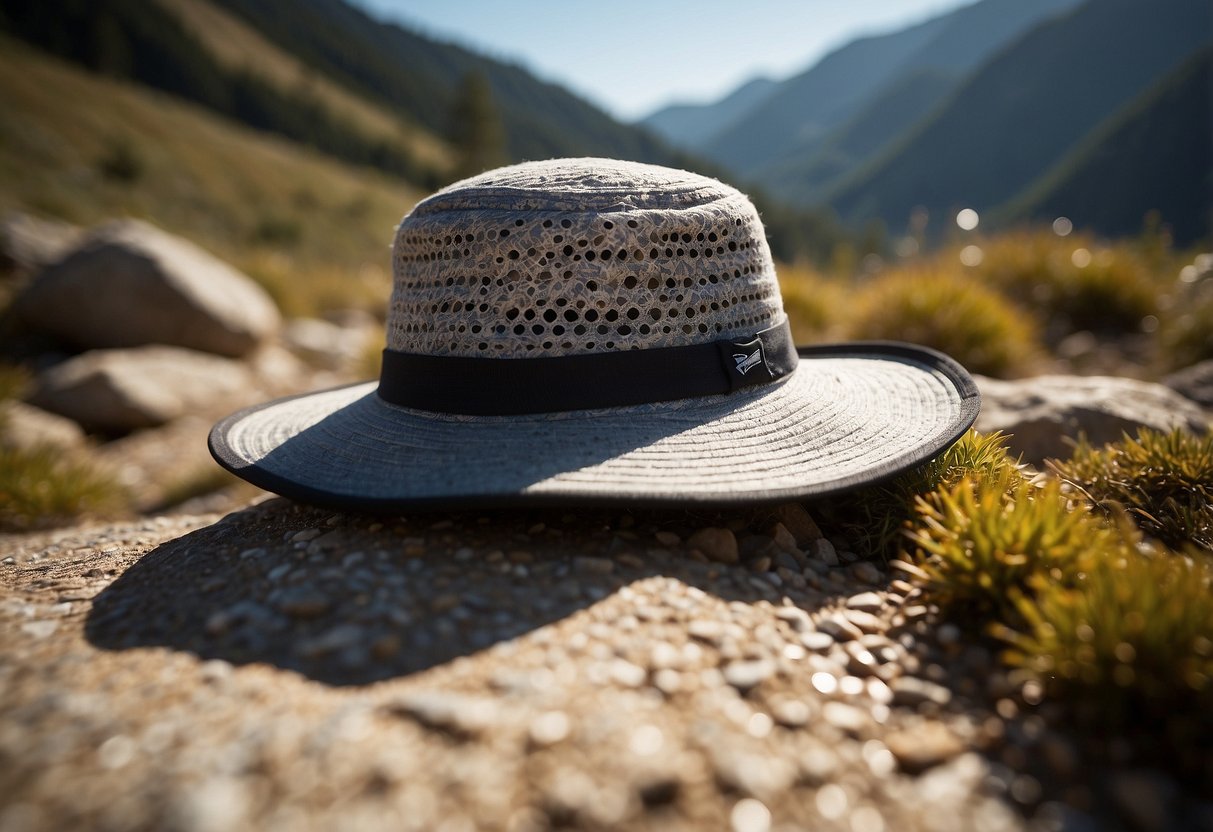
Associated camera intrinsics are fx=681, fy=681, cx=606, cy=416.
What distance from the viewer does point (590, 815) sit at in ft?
4.04

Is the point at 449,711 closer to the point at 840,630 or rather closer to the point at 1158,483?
the point at 840,630

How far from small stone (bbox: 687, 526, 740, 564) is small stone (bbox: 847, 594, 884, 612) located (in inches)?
14.8

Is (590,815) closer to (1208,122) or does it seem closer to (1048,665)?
(1048,665)

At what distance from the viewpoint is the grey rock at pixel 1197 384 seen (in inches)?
173

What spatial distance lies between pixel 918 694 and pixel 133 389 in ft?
22.1

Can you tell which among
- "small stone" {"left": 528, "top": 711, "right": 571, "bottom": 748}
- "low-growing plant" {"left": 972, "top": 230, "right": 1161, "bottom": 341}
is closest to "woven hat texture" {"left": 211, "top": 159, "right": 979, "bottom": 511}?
"small stone" {"left": 528, "top": 711, "right": 571, "bottom": 748}

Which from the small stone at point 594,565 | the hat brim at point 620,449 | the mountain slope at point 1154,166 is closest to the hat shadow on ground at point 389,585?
the small stone at point 594,565

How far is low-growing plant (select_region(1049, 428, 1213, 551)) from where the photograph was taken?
103 inches

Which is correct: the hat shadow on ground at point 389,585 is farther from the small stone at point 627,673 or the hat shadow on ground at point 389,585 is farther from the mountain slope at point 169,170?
the mountain slope at point 169,170

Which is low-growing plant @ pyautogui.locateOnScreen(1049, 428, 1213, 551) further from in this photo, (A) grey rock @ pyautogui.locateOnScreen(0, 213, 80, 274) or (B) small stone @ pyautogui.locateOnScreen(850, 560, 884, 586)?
(A) grey rock @ pyautogui.locateOnScreen(0, 213, 80, 274)

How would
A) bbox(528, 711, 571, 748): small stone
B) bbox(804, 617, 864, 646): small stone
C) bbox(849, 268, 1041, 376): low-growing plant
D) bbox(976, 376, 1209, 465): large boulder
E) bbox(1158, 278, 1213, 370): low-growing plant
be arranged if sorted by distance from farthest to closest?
bbox(849, 268, 1041, 376): low-growing plant → bbox(1158, 278, 1213, 370): low-growing plant → bbox(976, 376, 1209, 465): large boulder → bbox(804, 617, 864, 646): small stone → bbox(528, 711, 571, 748): small stone

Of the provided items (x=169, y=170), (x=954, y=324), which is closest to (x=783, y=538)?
(x=954, y=324)

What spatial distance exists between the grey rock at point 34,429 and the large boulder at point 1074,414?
20.0 ft

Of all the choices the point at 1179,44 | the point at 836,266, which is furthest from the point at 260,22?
the point at 1179,44
